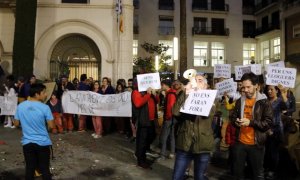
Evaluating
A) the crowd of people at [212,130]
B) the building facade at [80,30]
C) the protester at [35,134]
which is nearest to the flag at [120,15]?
the building facade at [80,30]

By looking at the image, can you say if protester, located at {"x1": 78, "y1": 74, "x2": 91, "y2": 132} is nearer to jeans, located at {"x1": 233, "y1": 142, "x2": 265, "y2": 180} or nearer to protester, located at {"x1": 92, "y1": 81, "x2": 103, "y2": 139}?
protester, located at {"x1": 92, "y1": 81, "x2": 103, "y2": 139}

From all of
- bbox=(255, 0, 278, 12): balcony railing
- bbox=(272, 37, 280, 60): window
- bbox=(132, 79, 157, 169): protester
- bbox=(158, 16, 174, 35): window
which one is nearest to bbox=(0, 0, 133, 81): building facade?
bbox=(132, 79, 157, 169): protester

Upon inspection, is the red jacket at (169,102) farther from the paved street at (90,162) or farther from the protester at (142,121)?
the paved street at (90,162)

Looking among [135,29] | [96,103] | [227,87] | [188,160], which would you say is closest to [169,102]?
[227,87]

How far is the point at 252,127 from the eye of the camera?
17.9 feet

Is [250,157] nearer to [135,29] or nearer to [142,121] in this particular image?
[142,121]

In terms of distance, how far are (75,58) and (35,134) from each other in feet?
52.3

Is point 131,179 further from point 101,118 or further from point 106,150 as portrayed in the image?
point 101,118

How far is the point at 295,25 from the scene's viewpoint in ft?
121

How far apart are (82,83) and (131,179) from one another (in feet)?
22.0

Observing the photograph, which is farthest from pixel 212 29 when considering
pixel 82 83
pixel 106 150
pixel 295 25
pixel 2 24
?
pixel 106 150

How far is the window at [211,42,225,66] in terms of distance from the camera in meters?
46.0

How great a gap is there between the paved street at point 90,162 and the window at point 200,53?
34564 mm

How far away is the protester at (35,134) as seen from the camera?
592 centimetres
